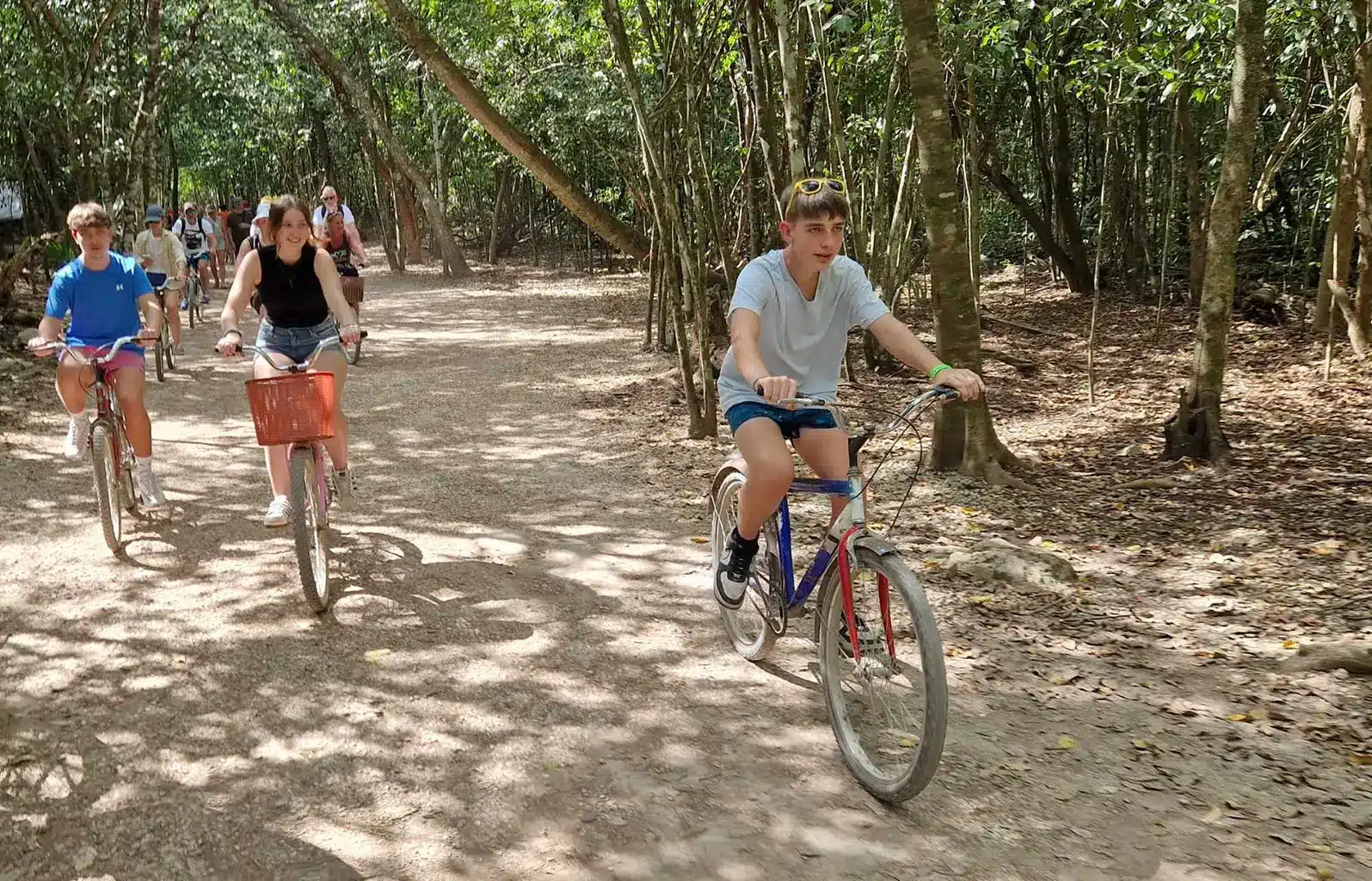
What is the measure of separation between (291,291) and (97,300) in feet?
4.25

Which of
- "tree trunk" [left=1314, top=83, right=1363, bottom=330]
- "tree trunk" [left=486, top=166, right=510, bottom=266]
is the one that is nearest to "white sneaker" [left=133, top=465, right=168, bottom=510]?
"tree trunk" [left=1314, top=83, right=1363, bottom=330]

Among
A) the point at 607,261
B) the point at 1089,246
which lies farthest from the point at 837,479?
the point at 607,261

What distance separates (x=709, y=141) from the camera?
15844 millimetres

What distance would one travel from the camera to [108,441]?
6203 mm

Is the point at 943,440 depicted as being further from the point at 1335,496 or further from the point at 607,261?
the point at 607,261

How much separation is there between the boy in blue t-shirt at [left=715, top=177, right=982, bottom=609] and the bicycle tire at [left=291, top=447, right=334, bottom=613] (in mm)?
2156

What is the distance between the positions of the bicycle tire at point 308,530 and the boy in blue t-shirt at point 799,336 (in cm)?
216

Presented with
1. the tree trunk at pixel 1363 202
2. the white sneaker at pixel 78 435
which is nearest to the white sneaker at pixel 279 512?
the white sneaker at pixel 78 435

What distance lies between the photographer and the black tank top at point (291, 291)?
5750mm

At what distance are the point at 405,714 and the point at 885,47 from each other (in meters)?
7.60

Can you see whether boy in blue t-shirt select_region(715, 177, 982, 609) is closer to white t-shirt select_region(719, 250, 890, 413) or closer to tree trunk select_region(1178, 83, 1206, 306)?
white t-shirt select_region(719, 250, 890, 413)

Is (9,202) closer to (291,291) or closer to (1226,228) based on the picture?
(291,291)

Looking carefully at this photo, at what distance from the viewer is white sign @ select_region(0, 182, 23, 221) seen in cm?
2817

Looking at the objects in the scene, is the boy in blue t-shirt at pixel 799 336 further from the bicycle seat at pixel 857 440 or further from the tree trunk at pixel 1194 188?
the tree trunk at pixel 1194 188
